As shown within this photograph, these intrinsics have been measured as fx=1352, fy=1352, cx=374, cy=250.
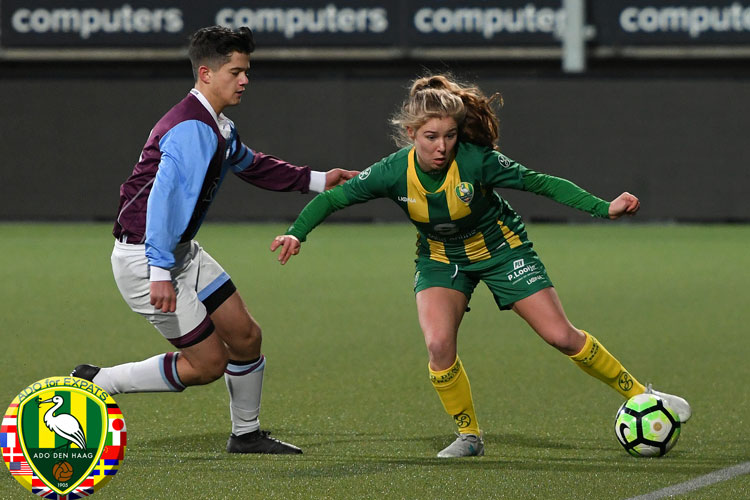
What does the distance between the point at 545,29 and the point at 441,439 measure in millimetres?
15300

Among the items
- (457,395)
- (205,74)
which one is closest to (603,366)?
(457,395)

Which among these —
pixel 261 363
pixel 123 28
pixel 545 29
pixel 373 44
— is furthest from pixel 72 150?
pixel 261 363

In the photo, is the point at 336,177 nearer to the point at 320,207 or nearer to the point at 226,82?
the point at 320,207

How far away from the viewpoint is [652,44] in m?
20.9

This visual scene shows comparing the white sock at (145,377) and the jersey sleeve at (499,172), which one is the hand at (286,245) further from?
the jersey sleeve at (499,172)

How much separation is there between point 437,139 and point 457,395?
1.18 metres

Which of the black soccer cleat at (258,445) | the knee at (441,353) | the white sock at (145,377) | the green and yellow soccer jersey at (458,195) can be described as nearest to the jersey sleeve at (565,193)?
the green and yellow soccer jersey at (458,195)

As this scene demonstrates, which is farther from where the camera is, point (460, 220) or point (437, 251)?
point (437, 251)

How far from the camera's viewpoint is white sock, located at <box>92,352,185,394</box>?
19.5 feet

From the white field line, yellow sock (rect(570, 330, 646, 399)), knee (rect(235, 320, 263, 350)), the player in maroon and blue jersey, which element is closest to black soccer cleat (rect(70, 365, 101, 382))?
the player in maroon and blue jersey

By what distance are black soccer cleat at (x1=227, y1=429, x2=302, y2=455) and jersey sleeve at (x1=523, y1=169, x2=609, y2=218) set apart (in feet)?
5.22

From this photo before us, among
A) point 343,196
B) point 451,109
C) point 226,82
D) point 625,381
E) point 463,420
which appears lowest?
point 463,420

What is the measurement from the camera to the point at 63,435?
12.5ft

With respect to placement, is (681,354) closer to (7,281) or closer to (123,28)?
(7,281)
